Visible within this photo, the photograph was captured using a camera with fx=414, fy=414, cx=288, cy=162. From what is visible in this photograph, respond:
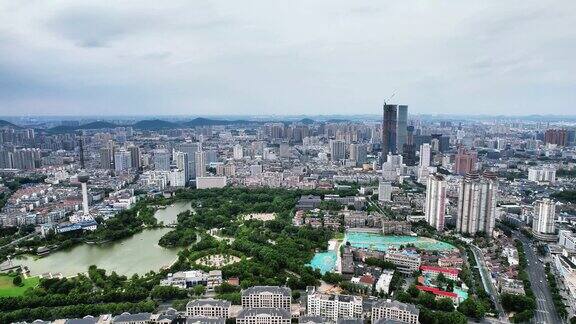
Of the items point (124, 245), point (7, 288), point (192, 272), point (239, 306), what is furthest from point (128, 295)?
point (124, 245)

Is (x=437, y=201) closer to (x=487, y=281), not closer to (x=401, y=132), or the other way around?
(x=487, y=281)

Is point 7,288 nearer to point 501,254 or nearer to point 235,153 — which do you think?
point 501,254

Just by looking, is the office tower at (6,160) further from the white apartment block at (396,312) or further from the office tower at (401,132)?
the white apartment block at (396,312)

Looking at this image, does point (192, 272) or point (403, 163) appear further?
point (403, 163)

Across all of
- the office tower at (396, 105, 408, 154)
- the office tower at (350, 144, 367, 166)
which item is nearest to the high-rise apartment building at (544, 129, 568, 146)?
the office tower at (396, 105, 408, 154)

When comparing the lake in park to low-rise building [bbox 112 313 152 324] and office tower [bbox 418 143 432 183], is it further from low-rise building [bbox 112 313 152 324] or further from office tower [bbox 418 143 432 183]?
office tower [bbox 418 143 432 183]

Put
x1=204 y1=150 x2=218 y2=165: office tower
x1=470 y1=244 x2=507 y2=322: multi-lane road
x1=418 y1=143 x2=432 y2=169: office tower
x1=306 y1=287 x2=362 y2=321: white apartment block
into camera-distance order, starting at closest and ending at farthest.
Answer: x1=306 y1=287 x2=362 y2=321: white apartment block → x1=470 y1=244 x2=507 y2=322: multi-lane road → x1=418 y1=143 x2=432 y2=169: office tower → x1=204 y1=150 x2=218 y2=165: office tower
